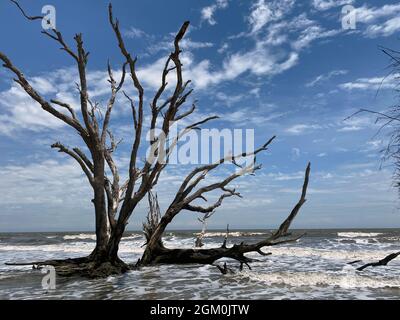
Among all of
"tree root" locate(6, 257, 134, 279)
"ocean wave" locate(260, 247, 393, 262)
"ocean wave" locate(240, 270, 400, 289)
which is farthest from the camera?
"ocean wave" locate(260, 247, 393, 262)

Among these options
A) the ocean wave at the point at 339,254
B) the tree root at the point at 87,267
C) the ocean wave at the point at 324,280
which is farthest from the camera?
the ocean wave at the point at 339,254

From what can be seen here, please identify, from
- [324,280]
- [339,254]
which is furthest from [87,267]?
[339,254]

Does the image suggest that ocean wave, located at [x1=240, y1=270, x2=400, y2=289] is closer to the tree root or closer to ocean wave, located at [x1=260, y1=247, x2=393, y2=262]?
the tree root

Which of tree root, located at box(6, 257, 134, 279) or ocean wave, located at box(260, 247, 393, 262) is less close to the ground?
tree root, located at box(6, 257, 134, 279)

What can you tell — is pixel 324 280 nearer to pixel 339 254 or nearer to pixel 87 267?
pixel 87 267

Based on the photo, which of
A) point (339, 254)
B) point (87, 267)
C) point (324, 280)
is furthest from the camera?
point (339, 254)

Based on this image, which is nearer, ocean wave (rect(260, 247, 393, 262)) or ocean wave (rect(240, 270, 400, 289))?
ocean wave (rect(240, 270, 400, 289))

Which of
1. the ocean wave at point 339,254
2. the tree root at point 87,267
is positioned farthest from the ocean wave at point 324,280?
the ocean wave at point 339,254

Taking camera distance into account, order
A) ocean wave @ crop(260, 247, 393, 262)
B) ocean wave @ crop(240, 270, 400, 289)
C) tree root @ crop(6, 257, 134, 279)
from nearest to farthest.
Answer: ocean wave @ crop(240, 270, 400, 289) < tree root @ crop(6, 257, 134, 279) < ocean wave @ crop(260, 247, 393, 262)

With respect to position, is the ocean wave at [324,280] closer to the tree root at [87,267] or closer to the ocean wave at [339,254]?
the tree root at [87,267]

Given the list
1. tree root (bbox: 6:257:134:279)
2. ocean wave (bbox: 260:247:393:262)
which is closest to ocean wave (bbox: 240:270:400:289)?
tree root (bbox: 6:257:134:279)
